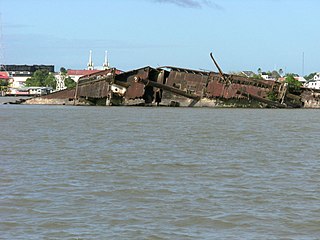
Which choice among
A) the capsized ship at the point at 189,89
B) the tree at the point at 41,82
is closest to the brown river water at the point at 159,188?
the capsized ship at the point at 189,89

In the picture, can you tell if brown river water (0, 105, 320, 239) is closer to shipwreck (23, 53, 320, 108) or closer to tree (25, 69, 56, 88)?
shipwreck (23, 53, 320, 108)

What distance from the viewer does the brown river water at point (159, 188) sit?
927 centimetres

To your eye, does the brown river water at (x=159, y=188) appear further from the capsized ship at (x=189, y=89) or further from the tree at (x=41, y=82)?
the tree at (x=41, y=82)

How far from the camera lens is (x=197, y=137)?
2302 centimetres

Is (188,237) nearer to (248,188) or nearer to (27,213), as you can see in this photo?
(27,213)

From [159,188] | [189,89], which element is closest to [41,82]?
[189,89]

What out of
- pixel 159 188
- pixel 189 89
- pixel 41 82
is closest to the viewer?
pixel 159 188

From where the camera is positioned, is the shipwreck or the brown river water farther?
the shipwreck

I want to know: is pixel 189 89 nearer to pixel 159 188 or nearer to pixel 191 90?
pixel 191 90

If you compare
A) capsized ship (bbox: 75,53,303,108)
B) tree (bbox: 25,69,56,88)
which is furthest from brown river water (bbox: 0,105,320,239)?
tree (bbox: 25,69,56,88)

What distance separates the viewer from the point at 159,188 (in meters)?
12.1

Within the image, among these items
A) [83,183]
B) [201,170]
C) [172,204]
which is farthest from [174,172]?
[172,204]

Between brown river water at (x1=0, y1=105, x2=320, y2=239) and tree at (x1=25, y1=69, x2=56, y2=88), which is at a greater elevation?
tree at (x1=25, y1=69, x2=56, y2=88)

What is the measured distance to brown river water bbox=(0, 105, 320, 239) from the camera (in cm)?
927
